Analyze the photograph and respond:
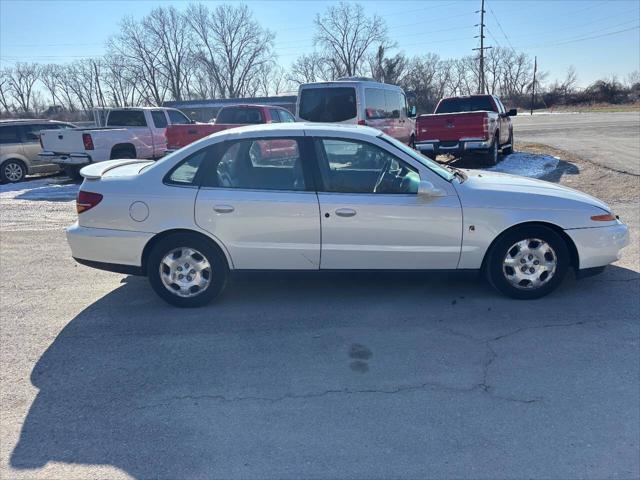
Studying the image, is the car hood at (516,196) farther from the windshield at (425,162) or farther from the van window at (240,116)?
the van window at (240,116)

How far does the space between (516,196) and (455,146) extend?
8475mm

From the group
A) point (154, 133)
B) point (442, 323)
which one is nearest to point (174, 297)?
point (442, 323)

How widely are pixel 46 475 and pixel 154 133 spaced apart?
1365 cm

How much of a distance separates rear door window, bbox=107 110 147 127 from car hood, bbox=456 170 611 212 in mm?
12772

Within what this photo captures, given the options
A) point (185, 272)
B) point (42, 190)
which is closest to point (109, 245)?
point (185, 272)

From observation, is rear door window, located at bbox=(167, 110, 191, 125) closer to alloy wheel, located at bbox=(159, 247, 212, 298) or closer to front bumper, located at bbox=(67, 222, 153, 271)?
front bumper, located at bbox=(67, 222, 153, 271)

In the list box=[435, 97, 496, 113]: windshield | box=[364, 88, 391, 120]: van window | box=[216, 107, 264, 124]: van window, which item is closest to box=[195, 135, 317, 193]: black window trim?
box=[364, 88, 391, 120]: van window

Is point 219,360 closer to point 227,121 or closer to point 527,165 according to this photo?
point 227,121

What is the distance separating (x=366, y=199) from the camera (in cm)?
441

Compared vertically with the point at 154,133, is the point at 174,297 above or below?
below

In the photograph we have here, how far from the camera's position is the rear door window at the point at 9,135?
1442cm

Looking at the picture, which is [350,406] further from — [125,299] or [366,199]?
[125,299]

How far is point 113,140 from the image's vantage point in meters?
13.8

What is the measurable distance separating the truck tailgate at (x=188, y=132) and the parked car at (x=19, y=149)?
4259 mm
